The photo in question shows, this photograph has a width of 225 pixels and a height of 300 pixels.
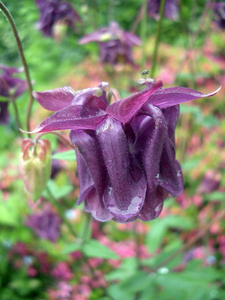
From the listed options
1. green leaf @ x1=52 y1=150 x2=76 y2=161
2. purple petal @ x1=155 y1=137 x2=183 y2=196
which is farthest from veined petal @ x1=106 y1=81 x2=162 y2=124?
green leaf @ x1=52 y1=150 x2=76 y2=161

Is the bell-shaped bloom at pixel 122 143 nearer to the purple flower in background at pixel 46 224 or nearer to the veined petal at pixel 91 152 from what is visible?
the veined petal at pixel 91 152

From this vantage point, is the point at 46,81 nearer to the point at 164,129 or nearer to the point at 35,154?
the point at 35,154

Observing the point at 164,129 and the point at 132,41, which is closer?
the point at 164,129

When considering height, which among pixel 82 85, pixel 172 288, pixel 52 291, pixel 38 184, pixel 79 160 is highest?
pixel 79 160

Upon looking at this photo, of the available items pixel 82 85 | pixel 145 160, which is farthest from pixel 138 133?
pixel 82 85

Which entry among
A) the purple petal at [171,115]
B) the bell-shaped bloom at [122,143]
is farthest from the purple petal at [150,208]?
the purple petal at [171,115]

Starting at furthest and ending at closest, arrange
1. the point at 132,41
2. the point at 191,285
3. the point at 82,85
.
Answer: the point at 82,85
the point at 132,41
the point at 191,285

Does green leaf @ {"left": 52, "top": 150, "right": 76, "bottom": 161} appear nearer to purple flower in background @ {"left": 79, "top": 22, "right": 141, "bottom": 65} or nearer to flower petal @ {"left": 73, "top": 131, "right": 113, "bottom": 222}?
flower petal @ {"left": 73, "top": 131, "right": 113, "bottom": 222}
